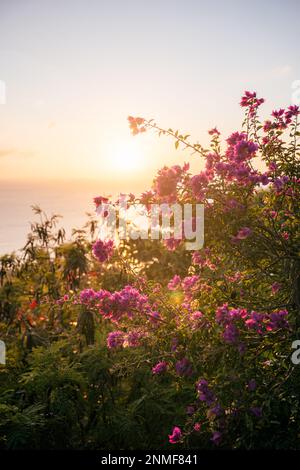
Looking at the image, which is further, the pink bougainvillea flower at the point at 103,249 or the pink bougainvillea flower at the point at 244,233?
the pink bougainvillea flower at the point at 103,249

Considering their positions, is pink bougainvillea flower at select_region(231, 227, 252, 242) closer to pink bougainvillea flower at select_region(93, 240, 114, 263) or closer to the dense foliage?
the dense foliage

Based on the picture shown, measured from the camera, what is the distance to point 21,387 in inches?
276

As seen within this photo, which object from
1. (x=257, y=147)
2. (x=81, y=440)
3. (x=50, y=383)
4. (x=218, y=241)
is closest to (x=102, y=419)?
(x=81, y=440)

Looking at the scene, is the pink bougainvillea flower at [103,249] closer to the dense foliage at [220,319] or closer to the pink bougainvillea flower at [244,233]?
the dense foliage at [220,319]

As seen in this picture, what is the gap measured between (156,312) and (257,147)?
6.50ft

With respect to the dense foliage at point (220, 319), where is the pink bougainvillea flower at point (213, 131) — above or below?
above

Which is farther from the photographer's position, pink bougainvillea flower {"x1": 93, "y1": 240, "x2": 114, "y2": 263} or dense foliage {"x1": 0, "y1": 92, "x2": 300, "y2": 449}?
pink bougainvillea flower {"x1": 93, "y1": 240, "x2": 114, "y2": 263}

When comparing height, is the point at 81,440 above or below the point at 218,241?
below

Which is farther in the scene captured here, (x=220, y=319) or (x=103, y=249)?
(x=103, y=249)

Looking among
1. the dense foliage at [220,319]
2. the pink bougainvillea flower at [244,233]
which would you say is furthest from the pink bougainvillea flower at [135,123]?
the pink bougainvillea flower at [244,233]

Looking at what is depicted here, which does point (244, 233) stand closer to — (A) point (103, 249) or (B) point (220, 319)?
(B) point (220, 319)

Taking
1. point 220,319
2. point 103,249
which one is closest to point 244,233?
point 220,319

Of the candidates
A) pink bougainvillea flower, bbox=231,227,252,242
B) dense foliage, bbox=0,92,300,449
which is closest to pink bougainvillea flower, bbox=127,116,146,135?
dense foliage, bbox=0,92,300,449
